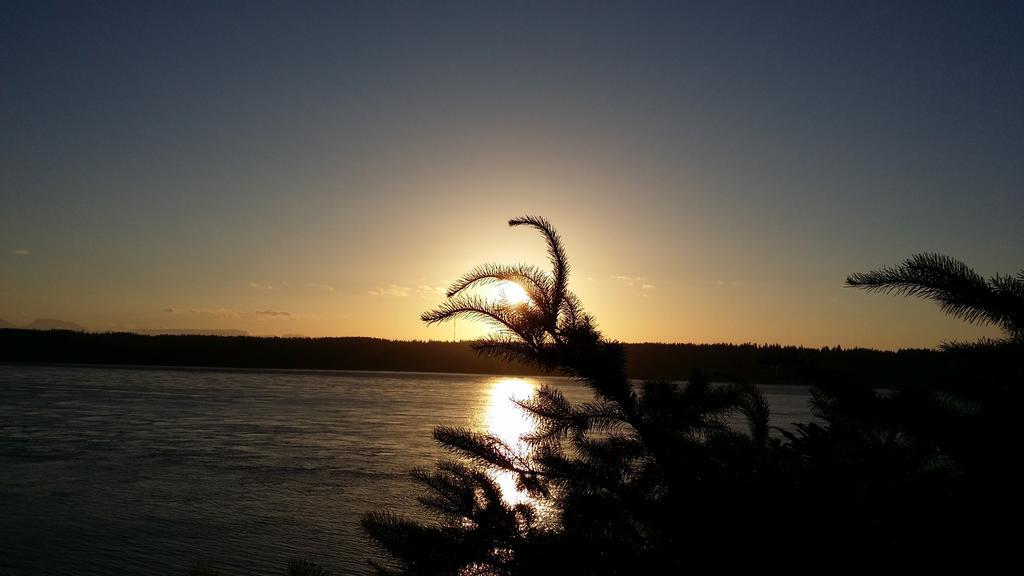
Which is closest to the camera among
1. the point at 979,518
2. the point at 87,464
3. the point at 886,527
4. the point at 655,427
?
the point at 979,518

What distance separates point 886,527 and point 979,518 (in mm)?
435

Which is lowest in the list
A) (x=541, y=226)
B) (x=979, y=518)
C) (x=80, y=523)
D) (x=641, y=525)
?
(x=80, y=523)

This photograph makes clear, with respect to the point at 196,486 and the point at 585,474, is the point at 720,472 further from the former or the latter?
the point at 196,486

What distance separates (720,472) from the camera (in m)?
2.02

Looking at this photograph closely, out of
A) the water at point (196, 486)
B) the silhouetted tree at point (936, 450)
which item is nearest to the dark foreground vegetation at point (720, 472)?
the silhouetted tree at point (936, 450)

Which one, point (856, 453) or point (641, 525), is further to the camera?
point (856, 453)

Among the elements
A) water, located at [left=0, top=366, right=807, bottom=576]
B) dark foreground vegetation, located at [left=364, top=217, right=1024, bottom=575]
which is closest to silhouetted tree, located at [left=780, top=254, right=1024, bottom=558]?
dark foreground vegetation, located at [left=364, top=217, right=1024, bottom=575]

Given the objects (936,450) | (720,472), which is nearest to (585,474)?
(720,472)

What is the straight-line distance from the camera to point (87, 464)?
19188 millimetres

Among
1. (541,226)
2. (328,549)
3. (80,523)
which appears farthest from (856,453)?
(80,523)

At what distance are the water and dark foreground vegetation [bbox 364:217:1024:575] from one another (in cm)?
78

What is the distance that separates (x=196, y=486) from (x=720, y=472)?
1729cm

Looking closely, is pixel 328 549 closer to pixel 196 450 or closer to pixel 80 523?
pixel 80 523

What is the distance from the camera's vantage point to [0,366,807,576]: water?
11703 millimetres
